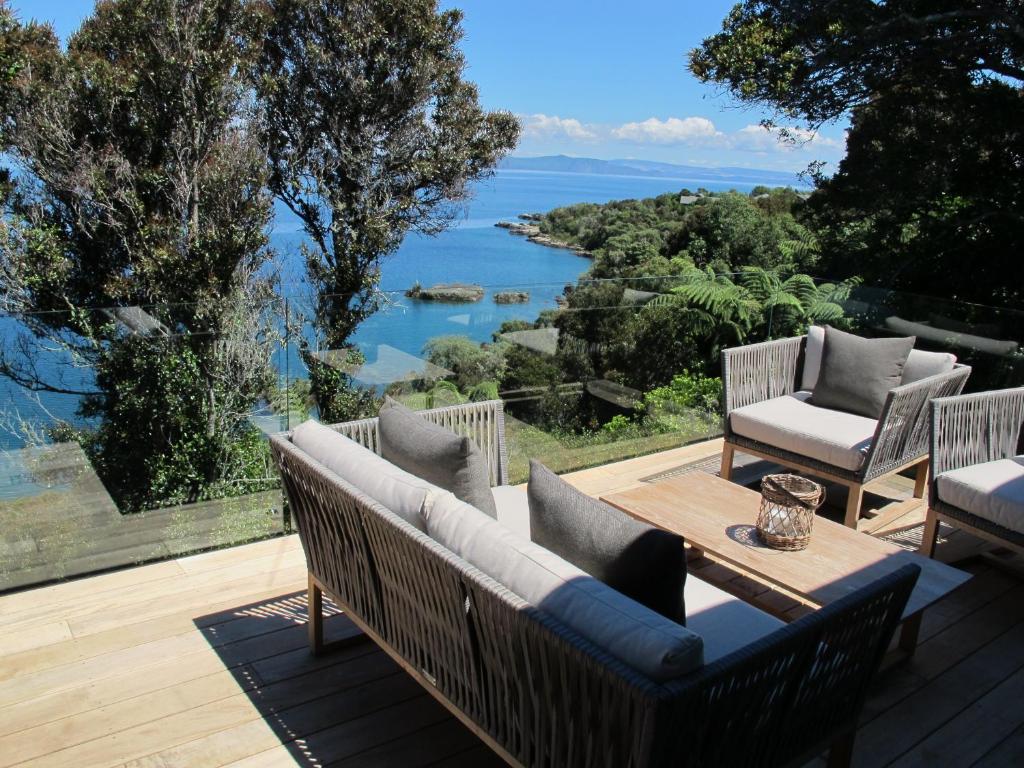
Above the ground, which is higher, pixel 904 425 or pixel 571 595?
pixel 571 595

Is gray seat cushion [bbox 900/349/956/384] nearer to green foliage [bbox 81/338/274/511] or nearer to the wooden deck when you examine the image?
the wooden deck

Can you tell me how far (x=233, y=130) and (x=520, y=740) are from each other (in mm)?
10140

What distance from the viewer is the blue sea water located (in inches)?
114

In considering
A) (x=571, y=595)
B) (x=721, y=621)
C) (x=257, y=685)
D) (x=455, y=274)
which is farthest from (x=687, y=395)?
(x=455, y=274)

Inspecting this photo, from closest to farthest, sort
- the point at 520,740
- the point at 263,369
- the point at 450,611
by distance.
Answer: the point at 520,740 < the point at 450,611 < the point at 263,369

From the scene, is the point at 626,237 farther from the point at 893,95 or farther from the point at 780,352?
the point at 780,352

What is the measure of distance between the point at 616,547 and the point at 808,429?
95.0 inches

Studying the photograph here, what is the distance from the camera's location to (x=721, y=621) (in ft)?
6.72

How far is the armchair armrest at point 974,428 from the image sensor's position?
3188 mm

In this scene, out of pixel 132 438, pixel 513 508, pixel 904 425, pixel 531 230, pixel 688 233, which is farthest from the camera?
pixel 531 230

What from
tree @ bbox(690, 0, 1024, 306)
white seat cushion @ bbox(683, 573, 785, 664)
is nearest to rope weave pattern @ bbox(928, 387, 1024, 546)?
white seat cushion @ bbox(683, 573, 785, 664)

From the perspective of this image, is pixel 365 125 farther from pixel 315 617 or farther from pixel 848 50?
pixel 315 617

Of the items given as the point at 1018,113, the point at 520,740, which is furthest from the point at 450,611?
the point at 1018,113

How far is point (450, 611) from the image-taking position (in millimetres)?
1765
